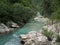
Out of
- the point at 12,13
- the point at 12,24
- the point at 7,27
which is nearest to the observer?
the point at 7,27

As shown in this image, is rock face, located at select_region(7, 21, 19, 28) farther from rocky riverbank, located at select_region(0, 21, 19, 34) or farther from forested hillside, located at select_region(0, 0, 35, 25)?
forested hillside, located at select_region(0, 0, 35, 25)

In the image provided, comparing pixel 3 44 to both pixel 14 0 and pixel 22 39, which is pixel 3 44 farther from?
pixel 14 0

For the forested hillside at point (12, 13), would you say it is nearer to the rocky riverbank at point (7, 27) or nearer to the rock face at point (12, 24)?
the rock face at point (12, 24)

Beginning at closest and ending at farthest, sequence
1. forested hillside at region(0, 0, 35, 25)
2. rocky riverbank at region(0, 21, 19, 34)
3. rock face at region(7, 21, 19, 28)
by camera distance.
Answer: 1. rocky riverbank at region(0, 21, 19, 34)
2. forested hillside at region(0, 0, 35, 25)
3. rock face at region(7, 21, 19, 28)

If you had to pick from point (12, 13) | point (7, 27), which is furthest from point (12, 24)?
point (7, 27)

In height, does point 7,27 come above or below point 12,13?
below

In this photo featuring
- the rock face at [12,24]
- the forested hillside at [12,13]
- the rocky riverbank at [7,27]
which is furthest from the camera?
the rock face at [12,24]

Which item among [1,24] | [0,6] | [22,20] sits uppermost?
[0,6]

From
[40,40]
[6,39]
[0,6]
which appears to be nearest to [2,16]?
[0,6]

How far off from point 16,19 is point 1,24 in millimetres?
6861

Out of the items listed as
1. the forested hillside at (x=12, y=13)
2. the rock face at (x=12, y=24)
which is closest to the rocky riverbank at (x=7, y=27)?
the rock face at (x=12, y=24)

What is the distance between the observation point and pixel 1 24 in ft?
103

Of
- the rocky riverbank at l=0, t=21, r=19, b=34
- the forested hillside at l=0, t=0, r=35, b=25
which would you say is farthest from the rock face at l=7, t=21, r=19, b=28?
the forested hillside at l=0, t=0, r=35, b=25

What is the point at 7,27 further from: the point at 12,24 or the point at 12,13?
the point at 12,13
